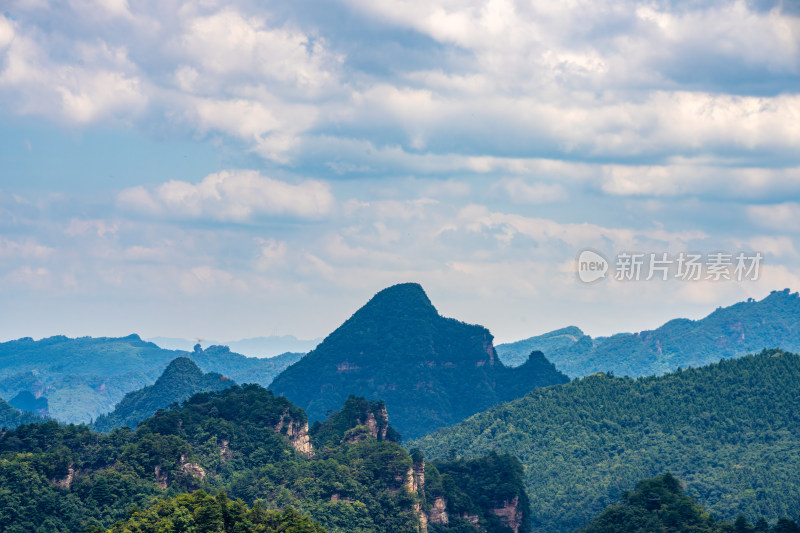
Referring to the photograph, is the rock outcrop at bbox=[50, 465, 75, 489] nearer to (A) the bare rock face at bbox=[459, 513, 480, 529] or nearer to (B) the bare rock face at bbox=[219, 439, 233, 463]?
(B) the bare rock face at bbox=[219, 439, 233, 463]

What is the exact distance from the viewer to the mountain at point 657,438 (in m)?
130

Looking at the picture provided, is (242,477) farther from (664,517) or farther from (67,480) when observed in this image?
(664,517)

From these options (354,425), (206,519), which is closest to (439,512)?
(354,425)

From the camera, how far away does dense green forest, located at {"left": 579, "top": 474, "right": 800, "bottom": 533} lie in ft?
284

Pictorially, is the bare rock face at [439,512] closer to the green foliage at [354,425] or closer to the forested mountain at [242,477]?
the forested mountain at [242,477]

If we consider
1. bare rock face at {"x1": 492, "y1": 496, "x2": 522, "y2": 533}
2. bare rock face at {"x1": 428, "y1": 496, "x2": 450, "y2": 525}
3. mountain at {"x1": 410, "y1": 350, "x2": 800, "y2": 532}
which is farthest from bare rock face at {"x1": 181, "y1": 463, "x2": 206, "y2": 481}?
mountain at {"x1": 410, "y1": 350, "x2": 800, "y2": 532}

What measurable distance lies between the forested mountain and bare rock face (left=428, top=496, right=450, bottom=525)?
148mm

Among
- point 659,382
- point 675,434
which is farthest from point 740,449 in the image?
point 659,382

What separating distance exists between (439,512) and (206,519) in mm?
45264

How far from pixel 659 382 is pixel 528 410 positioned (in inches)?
866

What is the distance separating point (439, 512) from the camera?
116 meters

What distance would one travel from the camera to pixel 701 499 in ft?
424

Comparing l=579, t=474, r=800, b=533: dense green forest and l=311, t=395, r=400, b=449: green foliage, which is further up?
l=311, t=395, r=400, b=449: green foliage

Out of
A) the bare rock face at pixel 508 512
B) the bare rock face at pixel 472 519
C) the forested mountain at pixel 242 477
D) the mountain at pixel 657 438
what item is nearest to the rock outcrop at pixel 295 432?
the forested mountain at pixel 242 477
